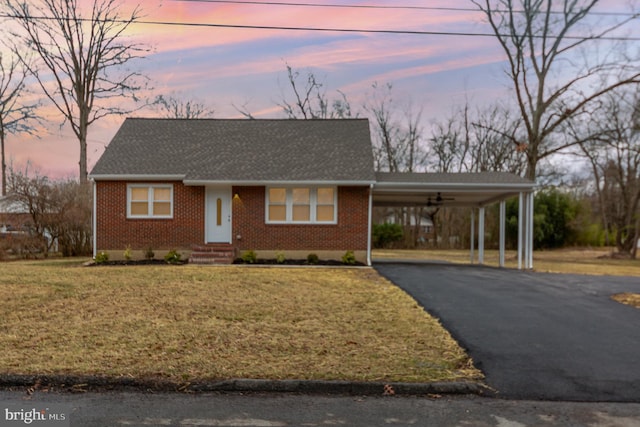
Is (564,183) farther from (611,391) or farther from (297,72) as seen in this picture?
(611,391)

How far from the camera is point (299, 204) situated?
1734cm

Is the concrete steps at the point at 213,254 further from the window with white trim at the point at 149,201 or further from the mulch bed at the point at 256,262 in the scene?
the window with white trim at the point at 149,201

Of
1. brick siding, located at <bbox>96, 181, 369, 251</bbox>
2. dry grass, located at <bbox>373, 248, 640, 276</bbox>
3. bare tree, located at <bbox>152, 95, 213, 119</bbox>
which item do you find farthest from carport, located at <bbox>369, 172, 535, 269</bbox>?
bare tree, located at <bbox>152, 95, 213, 119</bbox>

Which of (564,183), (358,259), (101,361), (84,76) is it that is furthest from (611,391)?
(564,183)

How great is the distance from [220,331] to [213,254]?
9.71m

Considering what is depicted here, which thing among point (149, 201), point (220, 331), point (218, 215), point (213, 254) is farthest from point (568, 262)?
point (220, 331)

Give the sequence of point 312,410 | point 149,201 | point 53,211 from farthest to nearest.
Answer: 1. point 53,211
2. point 149,201
3. point 312,410

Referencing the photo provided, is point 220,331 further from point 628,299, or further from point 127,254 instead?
point 127,254

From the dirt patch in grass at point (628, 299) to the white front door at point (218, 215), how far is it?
1160cm

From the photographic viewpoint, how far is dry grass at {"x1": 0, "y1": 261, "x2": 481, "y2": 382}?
539 centimetres

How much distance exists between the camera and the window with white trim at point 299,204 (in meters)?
17.2

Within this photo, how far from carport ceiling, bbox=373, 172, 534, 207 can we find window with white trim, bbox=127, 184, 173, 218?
7199mm

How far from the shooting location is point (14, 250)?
2003cm

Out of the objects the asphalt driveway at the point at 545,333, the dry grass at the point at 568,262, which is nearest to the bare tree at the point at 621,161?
the dry grass at the point at 568,262
